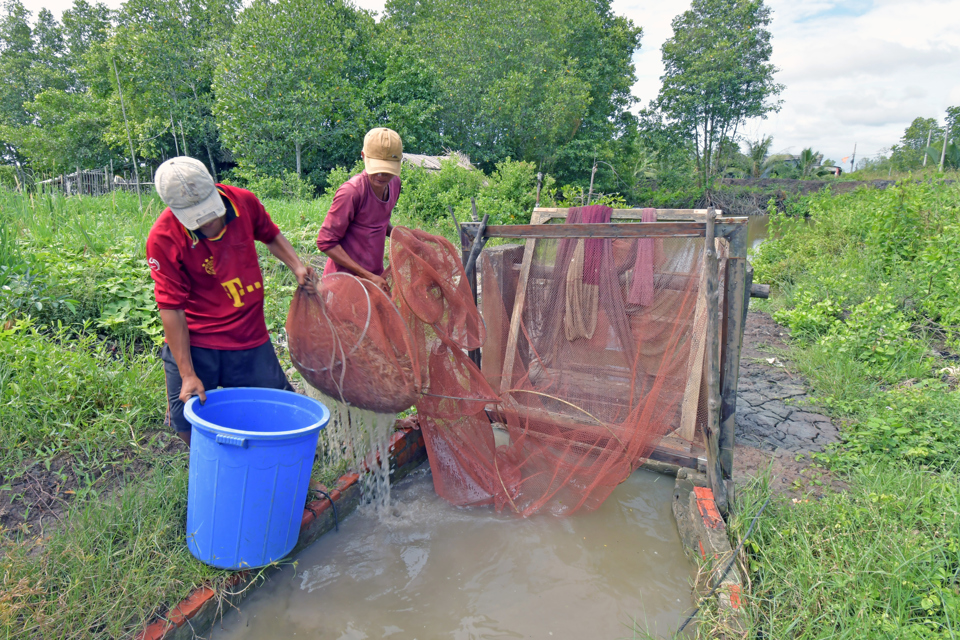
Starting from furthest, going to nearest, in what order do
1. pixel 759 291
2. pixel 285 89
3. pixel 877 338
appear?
1. pixel 285 89
2. pixel 877 338
3. pixel 759 291

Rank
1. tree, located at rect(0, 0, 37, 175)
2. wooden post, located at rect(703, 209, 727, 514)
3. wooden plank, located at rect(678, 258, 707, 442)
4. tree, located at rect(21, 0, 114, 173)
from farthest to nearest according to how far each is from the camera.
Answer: tree, located at rect(0, 0, 37, 175) < tree, located at rect(21, 0, 114, 173) < wooden plank, located at rect(678, 258, 707, 442) < wooden post, located at rect(703, 209, 727, 514)

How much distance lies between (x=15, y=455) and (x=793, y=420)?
5.36m

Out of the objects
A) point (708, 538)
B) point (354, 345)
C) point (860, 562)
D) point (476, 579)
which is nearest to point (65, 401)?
point (354, 345)

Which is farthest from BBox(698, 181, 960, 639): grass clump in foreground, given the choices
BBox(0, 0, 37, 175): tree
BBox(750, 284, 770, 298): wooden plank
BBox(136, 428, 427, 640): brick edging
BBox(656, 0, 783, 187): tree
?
BBox(0, 0, 37, 175): tree

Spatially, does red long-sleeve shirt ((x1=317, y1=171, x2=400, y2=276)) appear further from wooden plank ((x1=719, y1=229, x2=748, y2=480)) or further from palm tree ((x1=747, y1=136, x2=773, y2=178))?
palm tree ((x1=747, y1=136, x2=773, y2=178))

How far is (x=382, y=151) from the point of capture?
3012 mm

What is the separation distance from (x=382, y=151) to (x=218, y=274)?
1209mm

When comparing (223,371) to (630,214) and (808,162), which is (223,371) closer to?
(630,214)

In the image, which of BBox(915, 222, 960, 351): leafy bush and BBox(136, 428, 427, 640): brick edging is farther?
BBox(915, 222, 960, 351): leafy bush

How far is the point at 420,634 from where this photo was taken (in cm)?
228

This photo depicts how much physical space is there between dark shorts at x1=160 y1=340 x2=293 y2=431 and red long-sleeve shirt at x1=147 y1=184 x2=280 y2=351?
0.20 feet

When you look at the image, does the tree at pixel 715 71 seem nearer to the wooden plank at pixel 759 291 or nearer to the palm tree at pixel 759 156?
the palm tree at pixel 759 156

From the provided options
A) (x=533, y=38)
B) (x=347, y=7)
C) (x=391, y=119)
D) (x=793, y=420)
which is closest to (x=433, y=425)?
(x=793, y=420)

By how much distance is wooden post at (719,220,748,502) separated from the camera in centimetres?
261
